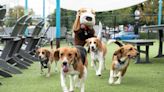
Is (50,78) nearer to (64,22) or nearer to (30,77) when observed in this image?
(30,77)

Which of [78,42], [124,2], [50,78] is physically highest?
[124,2]

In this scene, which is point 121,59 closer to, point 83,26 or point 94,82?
Answer: point 94,82

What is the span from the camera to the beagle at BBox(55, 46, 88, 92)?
469 centimetres

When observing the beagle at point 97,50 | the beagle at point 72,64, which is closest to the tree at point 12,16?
the beagle at point 97,50

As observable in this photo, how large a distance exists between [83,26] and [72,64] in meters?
2.63

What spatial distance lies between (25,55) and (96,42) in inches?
129

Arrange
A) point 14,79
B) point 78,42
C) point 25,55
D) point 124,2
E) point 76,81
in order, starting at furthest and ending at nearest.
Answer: point 124,2
point 25,55
point 78,42
point 14,79
point 76,81

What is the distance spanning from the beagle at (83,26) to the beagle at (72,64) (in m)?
1.98

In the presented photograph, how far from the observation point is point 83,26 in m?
7.41

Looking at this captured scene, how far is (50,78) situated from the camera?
23.9ft

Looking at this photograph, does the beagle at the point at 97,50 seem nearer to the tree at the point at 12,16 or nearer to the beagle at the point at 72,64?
the beagle at the point at 72,64

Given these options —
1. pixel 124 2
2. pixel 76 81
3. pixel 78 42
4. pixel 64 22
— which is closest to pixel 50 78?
pixel 78 42

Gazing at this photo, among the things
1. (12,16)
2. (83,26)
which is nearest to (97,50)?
(83,26)

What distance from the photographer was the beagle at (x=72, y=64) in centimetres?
469
